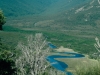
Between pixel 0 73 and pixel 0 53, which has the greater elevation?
pixel 0 53

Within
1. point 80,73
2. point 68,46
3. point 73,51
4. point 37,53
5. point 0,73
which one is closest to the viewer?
point 37,53

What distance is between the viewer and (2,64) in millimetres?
28844

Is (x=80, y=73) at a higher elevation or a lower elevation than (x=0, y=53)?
lower

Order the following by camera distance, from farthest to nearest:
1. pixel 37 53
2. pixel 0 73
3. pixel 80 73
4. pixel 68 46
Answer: pixel 68 46, pixel 80 73, pixel 0 73, pixel 37 53

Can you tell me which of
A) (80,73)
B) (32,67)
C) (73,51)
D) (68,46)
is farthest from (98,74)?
(68,46)

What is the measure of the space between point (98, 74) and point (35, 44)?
8803mm

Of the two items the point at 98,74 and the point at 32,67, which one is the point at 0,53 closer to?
the point at 32,67

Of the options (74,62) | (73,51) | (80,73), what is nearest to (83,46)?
(73,51)

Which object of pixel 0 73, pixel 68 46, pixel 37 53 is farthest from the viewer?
pixel 68 46

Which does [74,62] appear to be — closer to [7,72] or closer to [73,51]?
[73,51]

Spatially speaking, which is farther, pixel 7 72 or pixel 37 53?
pixel 7 72

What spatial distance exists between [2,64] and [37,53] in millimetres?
8184

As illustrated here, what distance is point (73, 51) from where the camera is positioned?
542ft

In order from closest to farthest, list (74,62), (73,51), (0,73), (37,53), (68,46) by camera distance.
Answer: (37,53), (0,73), (74,62), (73,51), (68,46)
